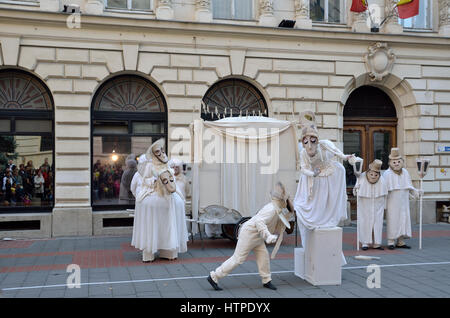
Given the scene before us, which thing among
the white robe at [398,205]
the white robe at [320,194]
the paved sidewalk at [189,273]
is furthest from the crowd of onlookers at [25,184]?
the white robe at [398,205]

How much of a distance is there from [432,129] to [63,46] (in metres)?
11.7

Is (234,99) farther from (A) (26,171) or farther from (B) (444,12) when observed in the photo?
(B) (444,12)

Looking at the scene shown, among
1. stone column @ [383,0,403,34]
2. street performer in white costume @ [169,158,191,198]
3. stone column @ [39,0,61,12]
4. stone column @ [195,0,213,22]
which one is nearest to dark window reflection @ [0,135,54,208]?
stone column @ [39,0,61,12]

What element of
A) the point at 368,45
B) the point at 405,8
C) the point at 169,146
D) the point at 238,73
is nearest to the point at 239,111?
the point at 238,73

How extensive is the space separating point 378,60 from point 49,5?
32.6 ft

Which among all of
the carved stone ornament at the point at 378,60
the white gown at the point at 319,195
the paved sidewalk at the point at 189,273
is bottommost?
the paved sidewalk at the point at 189,273

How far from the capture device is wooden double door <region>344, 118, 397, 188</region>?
1675cm

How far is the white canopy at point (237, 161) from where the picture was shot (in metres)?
12.0

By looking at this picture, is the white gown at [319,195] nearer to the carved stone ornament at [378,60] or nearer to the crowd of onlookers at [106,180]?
the crowd of onlookers at [106,180]

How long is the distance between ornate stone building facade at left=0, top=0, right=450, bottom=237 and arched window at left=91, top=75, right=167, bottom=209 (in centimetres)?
3

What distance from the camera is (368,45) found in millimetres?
16125

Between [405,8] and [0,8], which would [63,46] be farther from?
[405,8]

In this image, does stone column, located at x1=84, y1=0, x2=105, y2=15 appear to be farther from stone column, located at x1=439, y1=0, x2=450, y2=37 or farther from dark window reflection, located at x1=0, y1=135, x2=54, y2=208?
stone column, located at x1=439, y1=0, x2=450, y2=37

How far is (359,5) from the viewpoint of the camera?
50.9 feet
